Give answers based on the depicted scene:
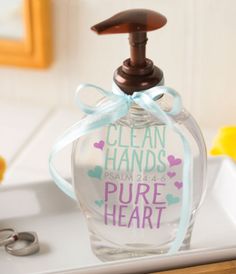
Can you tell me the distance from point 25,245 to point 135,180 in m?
0.11

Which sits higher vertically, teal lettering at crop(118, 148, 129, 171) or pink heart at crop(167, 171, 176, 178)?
teal lettering at crop(118, 148, 129, 171)

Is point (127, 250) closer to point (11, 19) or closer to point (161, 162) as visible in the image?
point (161, 162)

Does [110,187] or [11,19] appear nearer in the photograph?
[110,187]

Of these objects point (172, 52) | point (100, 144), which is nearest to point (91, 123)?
point (100, 144)

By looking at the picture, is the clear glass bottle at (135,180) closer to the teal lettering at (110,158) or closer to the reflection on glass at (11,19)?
the teal lettering at (110,158)

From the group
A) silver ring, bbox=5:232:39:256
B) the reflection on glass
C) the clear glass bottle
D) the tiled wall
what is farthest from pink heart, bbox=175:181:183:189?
the reflection on glass

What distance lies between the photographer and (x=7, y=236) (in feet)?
1.88

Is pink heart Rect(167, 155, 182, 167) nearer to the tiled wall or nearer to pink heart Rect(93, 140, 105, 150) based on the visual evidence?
pink heart Rect(93, 140, 105, 150)

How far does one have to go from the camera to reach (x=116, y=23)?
18.6 inches

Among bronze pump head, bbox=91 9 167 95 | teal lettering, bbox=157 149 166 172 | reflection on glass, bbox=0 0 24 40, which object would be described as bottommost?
teal lettering, bbox=157 149 166 172

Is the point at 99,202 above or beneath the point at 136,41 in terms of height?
beneath

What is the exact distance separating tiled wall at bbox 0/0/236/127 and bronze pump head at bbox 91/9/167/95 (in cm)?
28

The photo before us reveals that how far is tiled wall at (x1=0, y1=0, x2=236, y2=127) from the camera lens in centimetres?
77

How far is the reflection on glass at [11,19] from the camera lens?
842 mm
